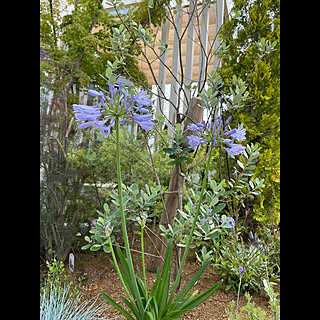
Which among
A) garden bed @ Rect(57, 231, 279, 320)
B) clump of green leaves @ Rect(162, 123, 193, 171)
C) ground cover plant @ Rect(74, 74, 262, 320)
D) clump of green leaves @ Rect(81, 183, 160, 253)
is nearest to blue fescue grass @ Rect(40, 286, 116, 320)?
garden bed @ Rect(57, 231, 279, 320)

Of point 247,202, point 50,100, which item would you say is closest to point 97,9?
point 50,100

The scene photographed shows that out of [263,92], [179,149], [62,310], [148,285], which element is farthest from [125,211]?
[263,92]

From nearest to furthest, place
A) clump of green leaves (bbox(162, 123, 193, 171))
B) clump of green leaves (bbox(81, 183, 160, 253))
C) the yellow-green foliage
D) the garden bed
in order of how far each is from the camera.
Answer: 1. clump of green leaves (bbox(81, 183, 160, 253))
2. clump of green leaves (bbox(162, 123, 193, 171))
3. the garden bed
4. the yellow-green foliage

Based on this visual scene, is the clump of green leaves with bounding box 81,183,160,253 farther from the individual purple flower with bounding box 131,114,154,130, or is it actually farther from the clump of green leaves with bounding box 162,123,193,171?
the individual purple flower with bounding box 131,114,154,130

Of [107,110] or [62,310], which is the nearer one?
[107,110]

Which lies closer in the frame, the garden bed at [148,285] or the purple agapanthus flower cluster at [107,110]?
the purple agapanthus flower cluster at [107,110]

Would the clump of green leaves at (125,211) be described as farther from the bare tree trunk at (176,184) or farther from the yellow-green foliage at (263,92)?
the yellow-green foliage at (263,92)

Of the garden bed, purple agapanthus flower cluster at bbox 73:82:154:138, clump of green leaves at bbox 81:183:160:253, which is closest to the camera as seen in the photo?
purple agapanthus flower cluster at bbox 73:82:154:138

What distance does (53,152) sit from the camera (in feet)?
7.31

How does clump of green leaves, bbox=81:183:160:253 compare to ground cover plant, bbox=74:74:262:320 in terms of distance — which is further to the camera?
clump of green leaves, bbox=81:183:160:253

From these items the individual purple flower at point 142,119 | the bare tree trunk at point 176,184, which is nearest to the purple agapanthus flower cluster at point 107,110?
the individual purple flower at point 142,119

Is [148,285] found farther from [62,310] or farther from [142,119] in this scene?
[142,119]

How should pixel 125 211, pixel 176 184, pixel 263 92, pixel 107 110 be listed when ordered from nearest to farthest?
pixel 107 110, pixel 125 211, pixel 176 184, pixel 263 92
